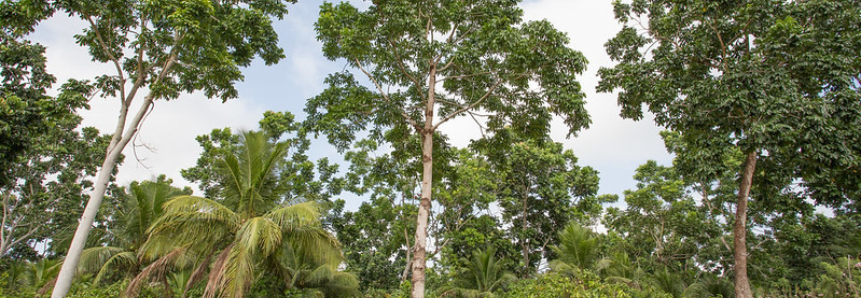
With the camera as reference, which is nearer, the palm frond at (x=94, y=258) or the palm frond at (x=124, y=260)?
the palm frond at (x=94, y=258)

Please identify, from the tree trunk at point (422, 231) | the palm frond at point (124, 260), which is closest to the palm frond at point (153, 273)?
the palm frond at point (124, 260)

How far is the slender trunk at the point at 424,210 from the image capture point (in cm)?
707

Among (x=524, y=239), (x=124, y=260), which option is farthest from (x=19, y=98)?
(x=524, y=239)

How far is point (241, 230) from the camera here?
7.64 m

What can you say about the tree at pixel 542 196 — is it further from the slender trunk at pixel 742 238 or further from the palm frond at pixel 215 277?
the palm frond at pixel 215 277

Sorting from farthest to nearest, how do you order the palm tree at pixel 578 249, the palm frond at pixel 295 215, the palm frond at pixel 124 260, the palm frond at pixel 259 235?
the palm tree at pixel 578 249 → the palm frond at pixel 124 260 → the palm frond at pixel 295 215 → the palm frond at pixel 259 235

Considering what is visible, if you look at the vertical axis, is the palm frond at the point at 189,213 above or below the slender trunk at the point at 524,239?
below

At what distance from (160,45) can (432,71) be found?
5.37 meters

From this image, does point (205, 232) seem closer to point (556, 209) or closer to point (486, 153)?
point (486, 153)

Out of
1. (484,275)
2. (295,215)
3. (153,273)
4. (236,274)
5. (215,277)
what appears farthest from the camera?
(484,275)

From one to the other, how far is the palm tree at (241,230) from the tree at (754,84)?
7686mm

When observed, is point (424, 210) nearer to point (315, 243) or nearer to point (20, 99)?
point (315, 243)

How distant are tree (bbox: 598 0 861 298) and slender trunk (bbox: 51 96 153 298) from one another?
10.1 metres

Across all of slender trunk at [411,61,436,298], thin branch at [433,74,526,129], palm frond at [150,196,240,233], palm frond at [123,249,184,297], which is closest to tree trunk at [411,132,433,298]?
slender trunk at [411,61,436,298]
